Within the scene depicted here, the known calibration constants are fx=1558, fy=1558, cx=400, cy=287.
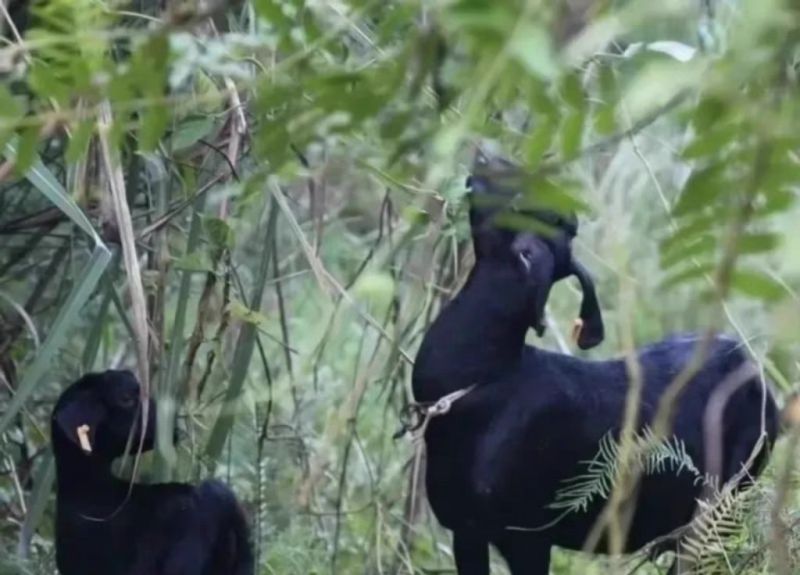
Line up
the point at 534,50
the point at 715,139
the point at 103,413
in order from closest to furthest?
the point at 534,50 → the point at 715,139 → the point at 103,413

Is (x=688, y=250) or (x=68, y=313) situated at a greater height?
(x=68, y=313)

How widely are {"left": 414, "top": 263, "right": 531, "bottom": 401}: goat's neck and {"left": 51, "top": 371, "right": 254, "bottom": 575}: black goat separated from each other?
Result: 1.29ft

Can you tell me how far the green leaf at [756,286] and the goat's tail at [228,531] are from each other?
1.32m

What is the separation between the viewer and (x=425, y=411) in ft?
5.57

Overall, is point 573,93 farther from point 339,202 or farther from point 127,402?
point 339,202

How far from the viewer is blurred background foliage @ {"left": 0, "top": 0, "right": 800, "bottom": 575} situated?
28.2 inches

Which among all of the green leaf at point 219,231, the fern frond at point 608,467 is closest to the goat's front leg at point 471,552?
the fern frond at point 608,467

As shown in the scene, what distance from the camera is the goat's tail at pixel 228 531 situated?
1958mm

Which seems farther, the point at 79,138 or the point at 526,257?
the point at 526,257

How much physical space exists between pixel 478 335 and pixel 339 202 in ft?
5.41

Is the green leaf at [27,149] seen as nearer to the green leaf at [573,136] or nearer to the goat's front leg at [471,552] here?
the green leaf at [573,136]

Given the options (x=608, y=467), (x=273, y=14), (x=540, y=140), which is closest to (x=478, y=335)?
(x=608, y=467)

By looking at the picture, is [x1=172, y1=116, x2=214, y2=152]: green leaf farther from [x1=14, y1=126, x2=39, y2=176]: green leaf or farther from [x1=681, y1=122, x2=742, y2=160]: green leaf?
[x1=681, y1=122, x2=742, y2=160]: green leaf

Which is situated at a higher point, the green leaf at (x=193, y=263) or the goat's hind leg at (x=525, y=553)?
the green leaf at (x=193, y=263)
